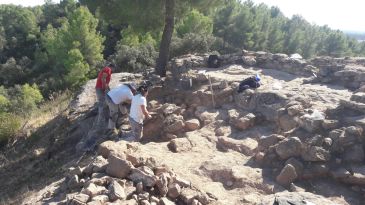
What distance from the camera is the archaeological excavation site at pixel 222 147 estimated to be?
629 centimetres

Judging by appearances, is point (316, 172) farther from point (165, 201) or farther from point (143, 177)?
point (143, 177)

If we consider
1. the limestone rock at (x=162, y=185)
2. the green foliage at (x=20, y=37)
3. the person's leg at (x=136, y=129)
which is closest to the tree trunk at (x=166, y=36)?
the person's leg at (x=136, y=129)

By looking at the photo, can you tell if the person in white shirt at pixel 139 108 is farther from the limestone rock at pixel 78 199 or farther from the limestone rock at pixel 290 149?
the limestone rock at pixel 78 199

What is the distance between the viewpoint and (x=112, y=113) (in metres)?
9.13

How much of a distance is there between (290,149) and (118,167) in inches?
120

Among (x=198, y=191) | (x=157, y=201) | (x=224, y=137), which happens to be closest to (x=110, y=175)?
(x=157, y=201)

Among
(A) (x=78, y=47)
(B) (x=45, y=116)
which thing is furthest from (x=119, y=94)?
(A) (x=78, y=47)

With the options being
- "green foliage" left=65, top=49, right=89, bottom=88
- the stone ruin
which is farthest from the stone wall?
"green foliage" left=65, top=49, right=89, bottom=88

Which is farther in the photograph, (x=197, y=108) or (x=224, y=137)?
(x=197, y=108)

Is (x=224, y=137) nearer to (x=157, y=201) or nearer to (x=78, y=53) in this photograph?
(x=157, y=201)

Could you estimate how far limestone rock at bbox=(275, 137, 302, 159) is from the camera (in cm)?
724

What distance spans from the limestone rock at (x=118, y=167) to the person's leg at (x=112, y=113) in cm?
265

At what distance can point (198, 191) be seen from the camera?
6.42m

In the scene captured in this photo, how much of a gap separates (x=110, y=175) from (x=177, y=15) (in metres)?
8.13
